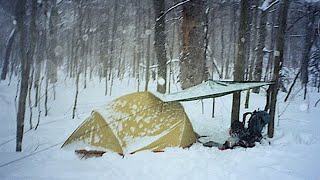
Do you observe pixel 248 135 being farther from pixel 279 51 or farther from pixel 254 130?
pixel 279 51

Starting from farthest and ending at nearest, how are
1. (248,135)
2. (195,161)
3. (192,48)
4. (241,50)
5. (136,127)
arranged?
(192,48)
(241,50)
(248,135)
(136,127)
(195,161)

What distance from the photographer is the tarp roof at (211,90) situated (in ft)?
21.3

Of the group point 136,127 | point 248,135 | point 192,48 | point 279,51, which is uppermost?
point 192,48

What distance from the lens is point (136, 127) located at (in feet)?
20.8

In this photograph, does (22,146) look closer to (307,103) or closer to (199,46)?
(199,46)

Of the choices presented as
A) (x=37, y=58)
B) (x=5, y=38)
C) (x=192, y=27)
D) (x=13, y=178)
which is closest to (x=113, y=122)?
(x=13, y=178)

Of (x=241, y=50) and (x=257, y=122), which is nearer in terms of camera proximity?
(x=257, y=122)

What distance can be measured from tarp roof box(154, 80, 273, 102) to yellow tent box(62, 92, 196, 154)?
0.77ft

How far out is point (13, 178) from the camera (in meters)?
5.06

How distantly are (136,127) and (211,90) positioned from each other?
6.08 feet

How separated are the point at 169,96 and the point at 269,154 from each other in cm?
239

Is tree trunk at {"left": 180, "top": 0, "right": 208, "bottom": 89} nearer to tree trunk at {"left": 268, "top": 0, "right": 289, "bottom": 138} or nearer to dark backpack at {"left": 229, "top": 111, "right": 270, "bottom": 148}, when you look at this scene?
tree trunk at {"left": 268, "top": 0, "right": 289, "bottom": 138}

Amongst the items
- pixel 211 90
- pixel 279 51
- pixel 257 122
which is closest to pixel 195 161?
pixel 211 90

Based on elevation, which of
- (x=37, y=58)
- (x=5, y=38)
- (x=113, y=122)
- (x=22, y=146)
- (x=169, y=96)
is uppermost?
(x=5, y=38)
